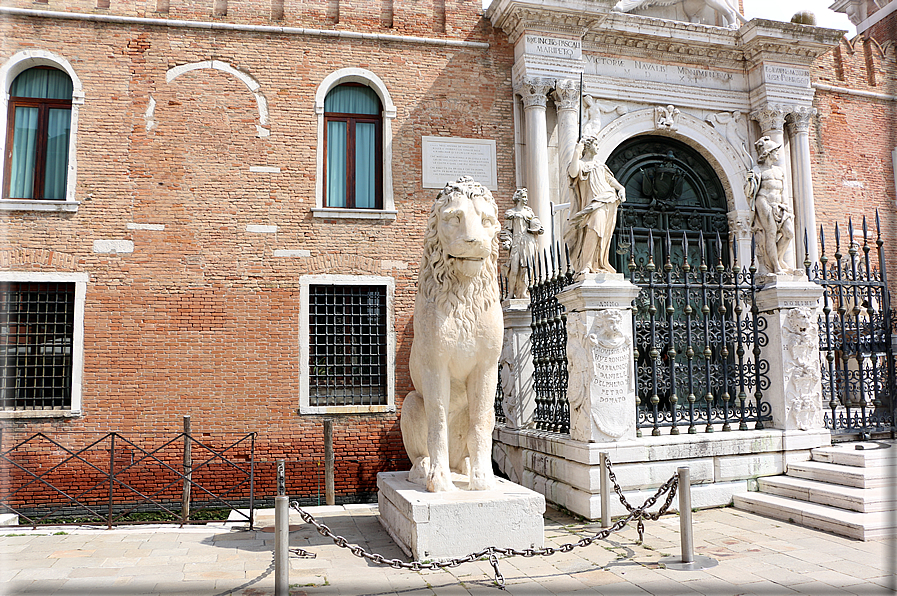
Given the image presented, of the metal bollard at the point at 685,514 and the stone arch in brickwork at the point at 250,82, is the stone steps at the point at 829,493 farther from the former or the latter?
the stone arch in brickwork at the point at 250,82

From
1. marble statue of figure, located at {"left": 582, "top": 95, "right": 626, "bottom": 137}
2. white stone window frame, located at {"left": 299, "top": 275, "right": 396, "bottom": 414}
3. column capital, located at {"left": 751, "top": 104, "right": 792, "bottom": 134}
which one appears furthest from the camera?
column capital, located at {"left": 751, "top": 104, "right": 792, "bottom": 134}

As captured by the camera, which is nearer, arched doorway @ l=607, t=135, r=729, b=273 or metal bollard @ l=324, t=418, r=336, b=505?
metal bollard @ l=324, t=418, r=336, b=505

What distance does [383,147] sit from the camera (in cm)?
1123

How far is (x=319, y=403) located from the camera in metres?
10.4

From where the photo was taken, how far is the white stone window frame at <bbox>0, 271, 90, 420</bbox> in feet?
31.3

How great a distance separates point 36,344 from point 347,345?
4663 mm

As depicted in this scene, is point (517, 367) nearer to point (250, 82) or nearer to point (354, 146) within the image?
point (354, 146)

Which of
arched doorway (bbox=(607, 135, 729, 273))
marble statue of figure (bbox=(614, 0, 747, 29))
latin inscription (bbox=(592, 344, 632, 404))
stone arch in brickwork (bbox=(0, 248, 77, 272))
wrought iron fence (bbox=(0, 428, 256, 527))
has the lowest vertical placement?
wrought iron fence (bbox=(0, 428, 256, 527))

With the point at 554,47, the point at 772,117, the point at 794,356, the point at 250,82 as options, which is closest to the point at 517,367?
the point at 794,356

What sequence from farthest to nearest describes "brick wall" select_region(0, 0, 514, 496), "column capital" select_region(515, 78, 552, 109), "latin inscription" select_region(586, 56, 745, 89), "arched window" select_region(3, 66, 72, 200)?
"latin inscription" select_region(586, 56, 745, 89) < "column capital" select_region(515, 78, 552, 109) < "arched window" select_region(3, 66, 72, 200) < "brick wall" select_region(0, 0, 514, 496)

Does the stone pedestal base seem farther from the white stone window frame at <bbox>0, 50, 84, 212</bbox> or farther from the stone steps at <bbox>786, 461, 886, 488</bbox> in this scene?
the white stone window frame at <bbox>0, 50, 84, 212</bbox>

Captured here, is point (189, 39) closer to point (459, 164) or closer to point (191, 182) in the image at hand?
point (191, 182)

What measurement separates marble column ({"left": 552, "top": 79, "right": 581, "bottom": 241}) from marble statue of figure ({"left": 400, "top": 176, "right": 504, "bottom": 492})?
629cm

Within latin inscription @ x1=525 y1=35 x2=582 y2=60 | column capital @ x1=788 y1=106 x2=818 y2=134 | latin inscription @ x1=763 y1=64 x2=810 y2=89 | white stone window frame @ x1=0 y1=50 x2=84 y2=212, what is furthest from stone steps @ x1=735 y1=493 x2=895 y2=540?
white stone window frame @ x1=0 y1=50 x2=84 y2=212
